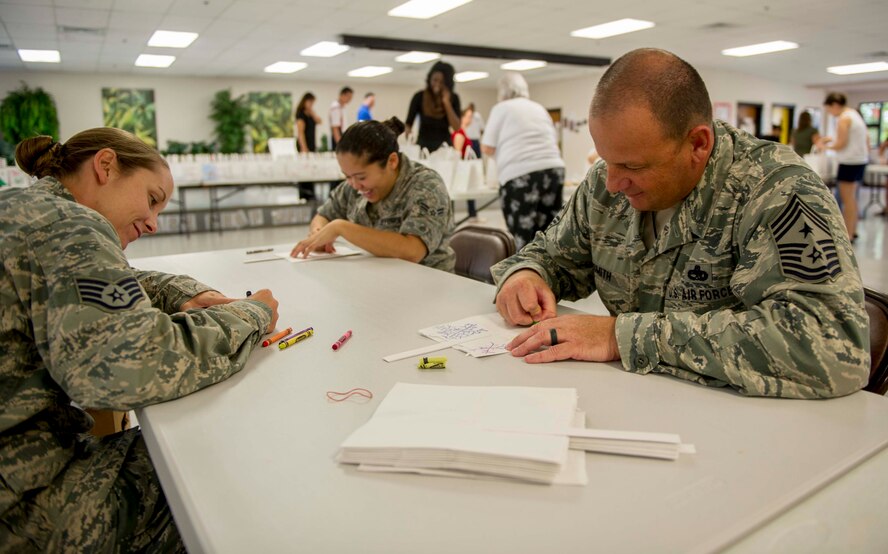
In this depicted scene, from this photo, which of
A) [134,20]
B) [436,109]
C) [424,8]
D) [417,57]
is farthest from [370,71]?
[436,109]

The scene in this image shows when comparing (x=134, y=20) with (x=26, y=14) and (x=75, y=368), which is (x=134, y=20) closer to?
(x=26, y=14)

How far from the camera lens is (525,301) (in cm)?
134

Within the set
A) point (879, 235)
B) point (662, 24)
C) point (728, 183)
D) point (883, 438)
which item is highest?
point (662, 24)

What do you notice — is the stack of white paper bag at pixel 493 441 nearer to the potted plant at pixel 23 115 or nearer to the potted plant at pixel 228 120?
the potted plant at pixel 23 115

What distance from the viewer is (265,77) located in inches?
502

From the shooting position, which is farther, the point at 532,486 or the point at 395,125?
the point at 395,125

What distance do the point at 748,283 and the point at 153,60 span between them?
1105cm

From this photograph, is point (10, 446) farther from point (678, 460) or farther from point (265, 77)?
point (265, 77)

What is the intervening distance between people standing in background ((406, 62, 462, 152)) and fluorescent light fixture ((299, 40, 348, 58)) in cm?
422

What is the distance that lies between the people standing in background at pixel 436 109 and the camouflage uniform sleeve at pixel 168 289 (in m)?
3.88

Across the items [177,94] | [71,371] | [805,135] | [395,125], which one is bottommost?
[71,371]

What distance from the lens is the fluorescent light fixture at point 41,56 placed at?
9.12 metres

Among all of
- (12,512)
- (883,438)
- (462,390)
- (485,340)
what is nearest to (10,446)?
(12,512)

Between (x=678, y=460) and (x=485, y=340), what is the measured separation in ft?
1.76
